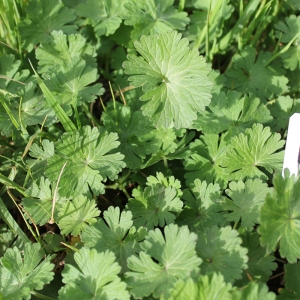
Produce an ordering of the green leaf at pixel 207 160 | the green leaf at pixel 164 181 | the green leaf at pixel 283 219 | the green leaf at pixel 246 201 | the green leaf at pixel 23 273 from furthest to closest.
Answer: the green leaf at pixel 207 160 → the green leaf at pixel 164 181 → the green leaf at pixel 246 201 → the green leaf at pixel 23 273 → the green leaf at pixel 283 219

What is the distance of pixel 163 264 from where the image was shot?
191cm

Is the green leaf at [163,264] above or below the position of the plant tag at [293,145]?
Answer: below

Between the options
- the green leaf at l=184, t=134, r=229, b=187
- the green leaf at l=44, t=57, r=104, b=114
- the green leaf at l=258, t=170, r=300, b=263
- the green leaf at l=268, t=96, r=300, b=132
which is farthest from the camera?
the green leaf at l=268, t=96, r=300, b=132

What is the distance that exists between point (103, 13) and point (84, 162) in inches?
48.2

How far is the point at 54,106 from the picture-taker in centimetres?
243

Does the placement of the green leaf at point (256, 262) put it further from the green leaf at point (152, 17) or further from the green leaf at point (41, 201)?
the green leaf at point (152, 17)

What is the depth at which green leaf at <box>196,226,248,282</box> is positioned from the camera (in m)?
1.91

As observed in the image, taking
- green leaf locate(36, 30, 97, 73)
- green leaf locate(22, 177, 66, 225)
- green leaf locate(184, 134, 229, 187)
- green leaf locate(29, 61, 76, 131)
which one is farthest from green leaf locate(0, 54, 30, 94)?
green leaf locate(184, 134, 229, 187)

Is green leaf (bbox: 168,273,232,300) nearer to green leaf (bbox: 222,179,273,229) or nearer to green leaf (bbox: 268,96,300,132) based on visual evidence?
green leaf (bbox: 222,179,273,229)

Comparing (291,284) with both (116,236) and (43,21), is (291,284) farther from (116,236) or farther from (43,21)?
(43,21)

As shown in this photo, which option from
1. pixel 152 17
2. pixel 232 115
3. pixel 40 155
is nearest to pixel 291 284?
pixel 232 115

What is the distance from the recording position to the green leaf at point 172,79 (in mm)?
2301

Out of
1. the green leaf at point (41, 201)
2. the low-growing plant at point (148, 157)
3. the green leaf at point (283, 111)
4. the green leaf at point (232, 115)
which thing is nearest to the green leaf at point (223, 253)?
the low-growing plant at point (148, 157)

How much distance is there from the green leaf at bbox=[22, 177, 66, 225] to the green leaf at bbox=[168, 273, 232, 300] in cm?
90
